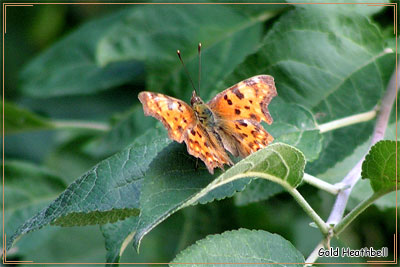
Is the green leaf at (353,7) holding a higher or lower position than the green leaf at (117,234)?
higher

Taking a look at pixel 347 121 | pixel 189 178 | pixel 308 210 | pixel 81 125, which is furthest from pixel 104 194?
pixel 81 125

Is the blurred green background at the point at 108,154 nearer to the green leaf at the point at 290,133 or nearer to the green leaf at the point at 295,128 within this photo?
the green leaf at the point at 290,133

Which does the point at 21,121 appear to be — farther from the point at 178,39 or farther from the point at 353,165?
the point at 353,165

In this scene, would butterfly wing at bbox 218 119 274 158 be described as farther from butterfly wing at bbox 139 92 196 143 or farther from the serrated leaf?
the serrated leaf

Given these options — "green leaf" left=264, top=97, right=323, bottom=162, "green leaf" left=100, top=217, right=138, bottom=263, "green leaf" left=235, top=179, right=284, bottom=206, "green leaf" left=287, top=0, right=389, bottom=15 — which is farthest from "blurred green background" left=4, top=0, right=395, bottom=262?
"green leaf" left=100, top=217, right=138, bottom=263

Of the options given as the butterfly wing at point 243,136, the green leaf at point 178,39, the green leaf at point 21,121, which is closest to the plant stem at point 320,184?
the butterfly wing at point 243,136

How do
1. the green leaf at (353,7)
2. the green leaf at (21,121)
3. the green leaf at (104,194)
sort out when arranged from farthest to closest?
the green leaf at (21,121) → the green leaf at (353,7) → the green leaf at (104,194)
